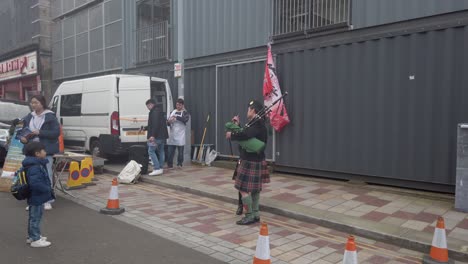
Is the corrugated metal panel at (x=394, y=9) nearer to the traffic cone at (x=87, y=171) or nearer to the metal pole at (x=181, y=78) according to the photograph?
the metal pole at (x=181, y=78)

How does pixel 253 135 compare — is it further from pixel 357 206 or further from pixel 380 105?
pixel 380 105

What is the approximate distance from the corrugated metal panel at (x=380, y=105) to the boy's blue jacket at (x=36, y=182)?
5602mm

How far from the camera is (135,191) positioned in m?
8.00

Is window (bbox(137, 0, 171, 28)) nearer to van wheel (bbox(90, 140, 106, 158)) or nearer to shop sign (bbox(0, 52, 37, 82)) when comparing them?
van wheel (bbox(90, 140, 106, 158))

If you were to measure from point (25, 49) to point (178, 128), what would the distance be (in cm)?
1579

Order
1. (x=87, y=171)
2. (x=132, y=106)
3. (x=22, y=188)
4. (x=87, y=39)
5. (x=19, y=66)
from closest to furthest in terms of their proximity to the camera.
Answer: (x=22, y=188)
(x=87, y=171)
(x=132, y=106)
(x=87, y=39)
(x=19, y=66)

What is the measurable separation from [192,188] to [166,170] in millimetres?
2379

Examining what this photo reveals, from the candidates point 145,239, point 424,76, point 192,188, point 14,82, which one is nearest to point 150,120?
point 192,188

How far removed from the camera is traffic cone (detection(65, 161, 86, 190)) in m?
7.98

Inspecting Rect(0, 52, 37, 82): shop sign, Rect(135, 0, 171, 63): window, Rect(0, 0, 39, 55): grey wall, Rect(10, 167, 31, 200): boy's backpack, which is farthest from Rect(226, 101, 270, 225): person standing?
Rect(0, 0, 39, 55): grey wall

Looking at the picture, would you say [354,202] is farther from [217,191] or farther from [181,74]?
[181,74]

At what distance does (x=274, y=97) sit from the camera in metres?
8.98

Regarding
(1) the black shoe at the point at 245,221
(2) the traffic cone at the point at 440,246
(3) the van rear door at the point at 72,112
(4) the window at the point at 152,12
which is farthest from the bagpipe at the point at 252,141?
(4) the window at the point at 152,12

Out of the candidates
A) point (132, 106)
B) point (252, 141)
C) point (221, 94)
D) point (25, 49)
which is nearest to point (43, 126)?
point (252, 141)
